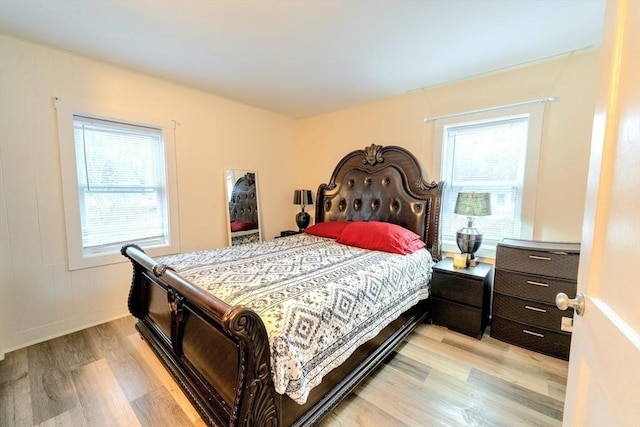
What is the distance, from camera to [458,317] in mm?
2379

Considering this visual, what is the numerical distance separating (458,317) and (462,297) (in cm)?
19

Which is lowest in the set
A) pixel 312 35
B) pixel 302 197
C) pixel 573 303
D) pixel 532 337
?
pixel 532 337

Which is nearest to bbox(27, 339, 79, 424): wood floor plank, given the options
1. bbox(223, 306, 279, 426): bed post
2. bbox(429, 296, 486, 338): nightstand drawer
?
bbox(223, 306, 279, 426): bed post

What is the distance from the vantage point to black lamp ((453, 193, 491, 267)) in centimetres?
235

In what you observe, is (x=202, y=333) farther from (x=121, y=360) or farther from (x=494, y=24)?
(x=494, y=24)

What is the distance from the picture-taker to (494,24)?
6.03 feet

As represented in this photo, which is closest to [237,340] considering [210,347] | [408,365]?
[210,347]

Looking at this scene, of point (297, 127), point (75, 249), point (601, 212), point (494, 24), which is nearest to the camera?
point (601, 212)

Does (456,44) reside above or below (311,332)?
above

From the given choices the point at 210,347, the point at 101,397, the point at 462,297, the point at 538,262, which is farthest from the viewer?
the point at 462,297

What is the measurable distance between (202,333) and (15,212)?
1.99 m

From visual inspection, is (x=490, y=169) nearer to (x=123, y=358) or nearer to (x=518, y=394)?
(x=518, y=394)

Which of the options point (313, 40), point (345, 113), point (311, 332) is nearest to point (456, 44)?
point (313, 40)

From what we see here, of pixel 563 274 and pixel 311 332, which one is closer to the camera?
pixel 311 332
